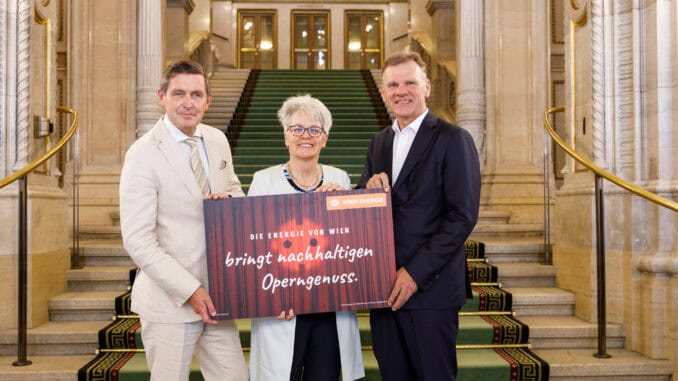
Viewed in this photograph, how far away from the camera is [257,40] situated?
21.3 meters

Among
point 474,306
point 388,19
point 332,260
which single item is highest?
point 388,19

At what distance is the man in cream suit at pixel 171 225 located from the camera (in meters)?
2.42

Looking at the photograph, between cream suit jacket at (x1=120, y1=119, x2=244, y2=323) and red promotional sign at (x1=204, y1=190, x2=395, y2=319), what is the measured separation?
12cm

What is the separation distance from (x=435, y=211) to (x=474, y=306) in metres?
2.78

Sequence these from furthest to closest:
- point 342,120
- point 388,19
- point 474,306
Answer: point 388,19 < point 342,120 < point 474,306

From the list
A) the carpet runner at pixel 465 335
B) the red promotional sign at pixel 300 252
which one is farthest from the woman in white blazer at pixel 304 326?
the carpet runner at pixel 465 335

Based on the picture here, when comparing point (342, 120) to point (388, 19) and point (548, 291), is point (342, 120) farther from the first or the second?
point (388, 19)

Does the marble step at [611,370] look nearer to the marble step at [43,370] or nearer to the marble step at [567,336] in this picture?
the marble step at [567,336]

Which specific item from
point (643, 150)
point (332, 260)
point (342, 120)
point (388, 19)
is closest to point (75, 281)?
point (332, 260)

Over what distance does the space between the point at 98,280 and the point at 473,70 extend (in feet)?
16.7

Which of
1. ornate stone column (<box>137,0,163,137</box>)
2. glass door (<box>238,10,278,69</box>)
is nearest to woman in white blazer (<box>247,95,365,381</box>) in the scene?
ornate stone column (<box>137,0,163,137</box>)

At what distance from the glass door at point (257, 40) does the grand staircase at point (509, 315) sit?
15.5 m

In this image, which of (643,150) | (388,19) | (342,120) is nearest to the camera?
(643,150)

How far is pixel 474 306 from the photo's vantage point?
509cm
